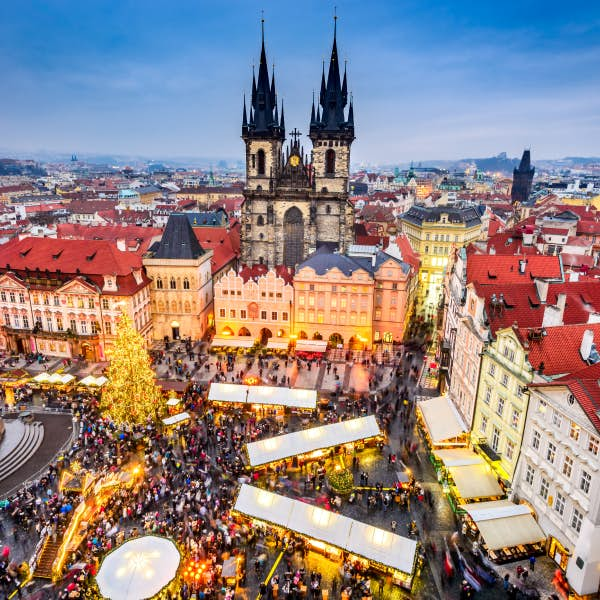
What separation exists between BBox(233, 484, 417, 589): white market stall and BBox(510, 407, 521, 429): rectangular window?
11487 mm

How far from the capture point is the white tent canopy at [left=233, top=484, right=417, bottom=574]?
89.7 ft

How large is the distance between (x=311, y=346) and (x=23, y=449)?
3239cm

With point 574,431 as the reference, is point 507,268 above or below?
above

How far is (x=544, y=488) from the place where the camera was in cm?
3048

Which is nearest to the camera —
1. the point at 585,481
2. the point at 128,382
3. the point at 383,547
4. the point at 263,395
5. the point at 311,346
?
the point at 585,481

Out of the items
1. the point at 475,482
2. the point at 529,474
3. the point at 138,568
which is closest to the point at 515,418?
the point at 529,474

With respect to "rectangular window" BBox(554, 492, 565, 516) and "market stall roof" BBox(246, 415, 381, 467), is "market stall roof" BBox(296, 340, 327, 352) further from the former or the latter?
"rectangular window" BBox(554, 492, 565, 516)

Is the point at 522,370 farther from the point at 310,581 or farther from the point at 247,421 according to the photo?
the point at 247,421

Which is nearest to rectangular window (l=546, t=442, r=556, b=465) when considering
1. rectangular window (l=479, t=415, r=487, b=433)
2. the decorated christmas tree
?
rectangular window (l=479, t=415, r=487, b=433)

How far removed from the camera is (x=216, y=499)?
3384 cm

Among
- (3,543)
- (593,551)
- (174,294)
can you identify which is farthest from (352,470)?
(174,294)

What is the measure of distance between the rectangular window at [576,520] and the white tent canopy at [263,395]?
22.4 meters

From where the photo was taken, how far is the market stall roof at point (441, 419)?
39.8 meters

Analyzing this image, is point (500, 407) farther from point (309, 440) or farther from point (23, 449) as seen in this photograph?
point (23, 449)
